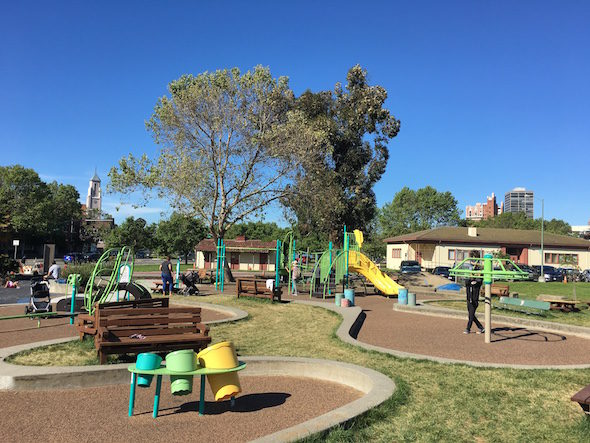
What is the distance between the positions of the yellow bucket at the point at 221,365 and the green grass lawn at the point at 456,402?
51.2 inches

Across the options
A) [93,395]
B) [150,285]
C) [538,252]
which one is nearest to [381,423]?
[93,395]

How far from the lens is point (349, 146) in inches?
1307

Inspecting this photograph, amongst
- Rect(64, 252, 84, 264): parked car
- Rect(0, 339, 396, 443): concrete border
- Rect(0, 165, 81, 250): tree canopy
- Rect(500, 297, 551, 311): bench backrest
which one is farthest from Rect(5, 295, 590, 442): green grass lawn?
Rect(0, 165, 81, 250): tree canopy

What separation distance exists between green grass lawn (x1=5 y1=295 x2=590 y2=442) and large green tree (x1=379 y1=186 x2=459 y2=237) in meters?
77.9

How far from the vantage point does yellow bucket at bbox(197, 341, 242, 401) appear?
16.4ft

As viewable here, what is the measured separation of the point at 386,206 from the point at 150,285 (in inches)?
2716

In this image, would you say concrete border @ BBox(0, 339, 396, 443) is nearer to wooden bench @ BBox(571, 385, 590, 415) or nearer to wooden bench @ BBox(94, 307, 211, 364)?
wooden bench @ BBox(94, 307, 211, 364)

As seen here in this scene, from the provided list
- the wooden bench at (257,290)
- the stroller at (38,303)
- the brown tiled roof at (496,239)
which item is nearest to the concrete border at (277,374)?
the stroller at (38,303)

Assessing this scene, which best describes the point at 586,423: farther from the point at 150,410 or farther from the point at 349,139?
the point at 349,139

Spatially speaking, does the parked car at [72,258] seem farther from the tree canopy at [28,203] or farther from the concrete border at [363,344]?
the concrete border at [363,344]

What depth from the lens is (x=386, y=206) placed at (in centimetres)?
8681

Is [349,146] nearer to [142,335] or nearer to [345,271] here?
[345,271]

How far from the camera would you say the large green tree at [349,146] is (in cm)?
3153

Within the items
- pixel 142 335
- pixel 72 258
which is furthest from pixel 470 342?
pixel 72 258
